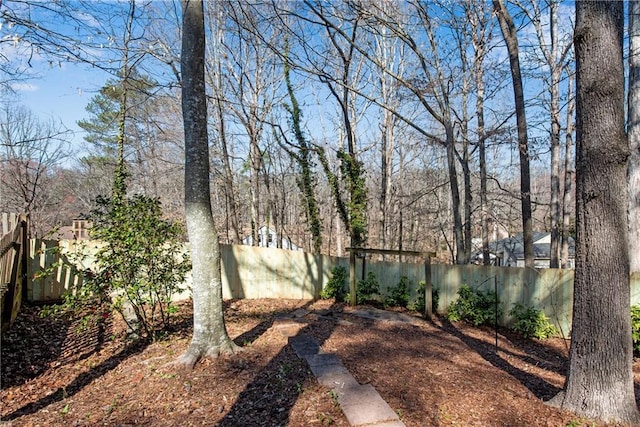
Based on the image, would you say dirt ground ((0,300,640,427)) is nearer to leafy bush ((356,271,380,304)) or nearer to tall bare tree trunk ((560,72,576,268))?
leafy bush ((356,271,380,304))

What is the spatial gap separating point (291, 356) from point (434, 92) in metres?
6.26

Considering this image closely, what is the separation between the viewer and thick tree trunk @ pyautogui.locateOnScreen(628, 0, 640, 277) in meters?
6.74

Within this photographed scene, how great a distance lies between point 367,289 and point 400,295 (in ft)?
2.05

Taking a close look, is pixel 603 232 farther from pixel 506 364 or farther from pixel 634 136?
pixel 634 136

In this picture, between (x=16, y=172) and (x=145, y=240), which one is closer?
(x=145, y=240)

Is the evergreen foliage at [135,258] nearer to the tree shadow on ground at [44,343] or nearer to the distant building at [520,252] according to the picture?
the tree shadow on ground at [44,343]

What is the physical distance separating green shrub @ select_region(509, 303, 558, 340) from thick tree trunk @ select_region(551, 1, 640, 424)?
3.14 m

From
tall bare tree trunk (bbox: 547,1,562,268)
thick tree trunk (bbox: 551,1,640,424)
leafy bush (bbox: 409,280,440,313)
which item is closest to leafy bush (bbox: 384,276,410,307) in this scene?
leafy bush (bbox: 409,280,440,313)

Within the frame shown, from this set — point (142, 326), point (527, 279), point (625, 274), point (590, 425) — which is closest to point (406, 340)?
point (590, 425)

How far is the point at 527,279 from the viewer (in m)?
5.82

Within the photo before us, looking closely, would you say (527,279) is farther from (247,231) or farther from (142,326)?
(247,231)

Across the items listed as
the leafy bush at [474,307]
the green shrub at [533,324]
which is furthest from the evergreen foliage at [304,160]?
the green shrub at [533,324]

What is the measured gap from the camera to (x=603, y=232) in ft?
8.44

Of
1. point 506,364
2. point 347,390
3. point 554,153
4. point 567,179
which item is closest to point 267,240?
point 506,364
